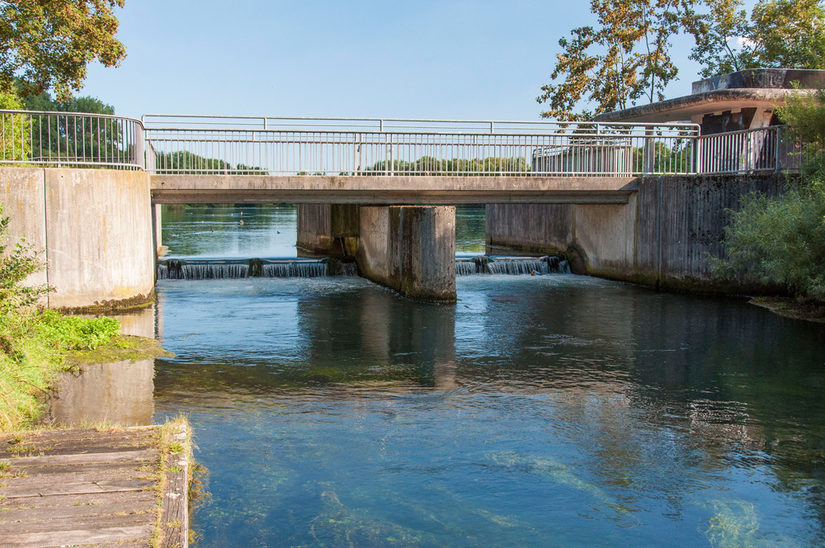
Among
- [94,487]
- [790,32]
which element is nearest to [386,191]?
[94,487]

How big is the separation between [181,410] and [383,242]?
13.9 meters

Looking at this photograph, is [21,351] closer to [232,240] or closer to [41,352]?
[41,352]

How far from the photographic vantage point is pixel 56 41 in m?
22.0

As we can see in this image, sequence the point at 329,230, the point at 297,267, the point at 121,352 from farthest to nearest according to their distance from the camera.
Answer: the point at 329,230
the point at 297,267
the point at 121,352

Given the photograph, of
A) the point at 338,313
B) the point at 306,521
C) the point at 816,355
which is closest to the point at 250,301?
the point at 338,313

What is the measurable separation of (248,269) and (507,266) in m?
8.17

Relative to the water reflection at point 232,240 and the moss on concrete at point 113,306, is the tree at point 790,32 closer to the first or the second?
the water reflection at point 232,240

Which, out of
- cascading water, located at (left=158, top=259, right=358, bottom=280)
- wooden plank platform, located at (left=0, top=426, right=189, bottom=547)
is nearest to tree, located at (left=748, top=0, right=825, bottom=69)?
cascading water, located at (left=158, top=259, right=358, bottom=280)

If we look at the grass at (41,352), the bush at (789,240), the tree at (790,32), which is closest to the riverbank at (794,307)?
the bush at (789,240)

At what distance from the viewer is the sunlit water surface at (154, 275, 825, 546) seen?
23.8 feet

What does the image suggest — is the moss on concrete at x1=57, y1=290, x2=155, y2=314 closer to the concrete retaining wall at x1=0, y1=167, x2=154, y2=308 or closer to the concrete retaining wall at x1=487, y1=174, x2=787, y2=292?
the concrete retaining wall at x1=0, y1=167, x2=154, y2=308

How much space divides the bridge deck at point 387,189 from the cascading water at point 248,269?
3.52 m

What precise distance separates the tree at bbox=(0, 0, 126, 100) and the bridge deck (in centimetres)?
421

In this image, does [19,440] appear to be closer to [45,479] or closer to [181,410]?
[45,479]
